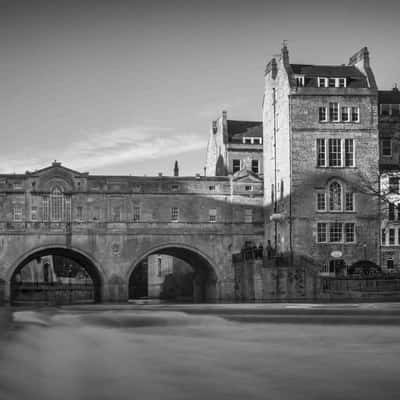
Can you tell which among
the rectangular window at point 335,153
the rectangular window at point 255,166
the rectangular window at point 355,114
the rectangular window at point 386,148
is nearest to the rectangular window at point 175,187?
the rectangular window at point 255,166

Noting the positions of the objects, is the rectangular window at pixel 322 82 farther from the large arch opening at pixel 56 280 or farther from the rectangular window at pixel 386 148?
the large arch opening at pixel 56 280

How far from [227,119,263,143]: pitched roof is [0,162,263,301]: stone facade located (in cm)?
1186

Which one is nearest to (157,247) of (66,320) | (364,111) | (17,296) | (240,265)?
(240,265)

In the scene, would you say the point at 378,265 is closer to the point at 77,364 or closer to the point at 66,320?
the point at 66,320

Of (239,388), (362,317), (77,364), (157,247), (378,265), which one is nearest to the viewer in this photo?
(239,388)

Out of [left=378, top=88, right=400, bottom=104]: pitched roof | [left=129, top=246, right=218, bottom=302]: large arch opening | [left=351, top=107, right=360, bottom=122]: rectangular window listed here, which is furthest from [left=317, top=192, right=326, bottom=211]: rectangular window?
[left=378, top=88, right=400, bottom=104]: pitched roof

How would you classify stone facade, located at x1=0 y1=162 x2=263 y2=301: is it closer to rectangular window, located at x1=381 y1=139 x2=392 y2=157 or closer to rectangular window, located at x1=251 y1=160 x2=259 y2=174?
rectangular window, located at x1=251 y1=160 x2=259 y2=174

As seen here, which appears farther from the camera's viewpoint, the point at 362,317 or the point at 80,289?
the point at 80,289

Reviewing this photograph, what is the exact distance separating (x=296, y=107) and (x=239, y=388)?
53.7m

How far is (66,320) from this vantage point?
25703 mm

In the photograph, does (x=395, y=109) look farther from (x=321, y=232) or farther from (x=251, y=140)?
(x=251, y=140)

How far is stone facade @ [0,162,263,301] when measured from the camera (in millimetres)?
69812

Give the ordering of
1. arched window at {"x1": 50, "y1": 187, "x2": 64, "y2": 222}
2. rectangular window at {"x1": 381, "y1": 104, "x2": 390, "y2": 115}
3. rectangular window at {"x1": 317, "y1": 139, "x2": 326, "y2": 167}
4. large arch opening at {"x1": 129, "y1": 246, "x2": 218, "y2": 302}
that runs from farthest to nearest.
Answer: rectangular window at {"x1": 381, "y1": 104, "x2": 390, "y2": 115}
large arch opening at {"x1": 129, "y1": 246, "x2": 218, "y2": 302}
arched window at {"x1": 50, "y1": 187, "x2": 64, "y2": 222}
rectangular window at {"x1": 317, "y1": 139, "x2": 326, "y2": 167}

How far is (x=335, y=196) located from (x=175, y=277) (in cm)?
3041
